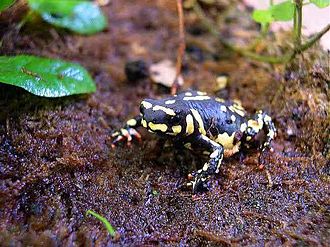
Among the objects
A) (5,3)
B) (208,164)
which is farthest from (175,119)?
(5,3)

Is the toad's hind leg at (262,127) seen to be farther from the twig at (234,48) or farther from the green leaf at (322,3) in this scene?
the green leaf at (322,3)

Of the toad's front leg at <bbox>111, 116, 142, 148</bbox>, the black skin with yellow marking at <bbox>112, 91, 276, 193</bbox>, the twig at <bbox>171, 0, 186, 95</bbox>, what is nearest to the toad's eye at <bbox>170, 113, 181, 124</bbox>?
the black skin with yellow marking at <bbox>112, 91, 276, 193</bbox>

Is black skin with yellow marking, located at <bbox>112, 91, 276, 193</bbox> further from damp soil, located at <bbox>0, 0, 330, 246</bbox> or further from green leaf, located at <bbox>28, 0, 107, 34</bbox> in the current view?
green leaf, located at <bbox>28, 0, 107, 34</bbox>

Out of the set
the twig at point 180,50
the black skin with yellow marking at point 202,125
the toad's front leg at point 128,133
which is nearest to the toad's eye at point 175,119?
the black skin with yellow marking at point 202,125

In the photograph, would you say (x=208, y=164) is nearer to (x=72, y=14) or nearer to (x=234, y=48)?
(x=234, y=48)

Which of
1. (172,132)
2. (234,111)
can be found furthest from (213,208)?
(234,111)

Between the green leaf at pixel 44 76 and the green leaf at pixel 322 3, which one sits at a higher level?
the green leaf at pixel 322 3

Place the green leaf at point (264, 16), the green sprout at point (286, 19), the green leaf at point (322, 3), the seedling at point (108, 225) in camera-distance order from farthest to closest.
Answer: the green leaf at point (264, 16) < the green sprout at point (286, 19) < the green leaf at point (322, 3) < the seedling at point (108, 225)
